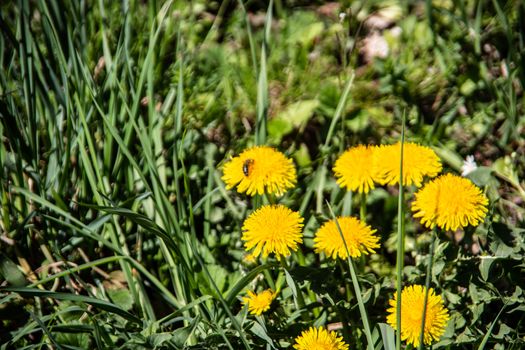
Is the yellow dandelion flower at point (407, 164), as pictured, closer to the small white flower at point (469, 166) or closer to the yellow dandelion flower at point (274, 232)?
the yellow dandelion flower at point (274, 232)

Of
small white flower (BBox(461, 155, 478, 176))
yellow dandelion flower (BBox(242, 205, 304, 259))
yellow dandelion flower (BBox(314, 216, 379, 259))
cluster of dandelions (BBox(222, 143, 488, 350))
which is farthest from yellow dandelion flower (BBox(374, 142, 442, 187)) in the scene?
small white flower (BBox(461, 155, 478, 176))

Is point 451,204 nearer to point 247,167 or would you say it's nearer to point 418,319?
point 418,319

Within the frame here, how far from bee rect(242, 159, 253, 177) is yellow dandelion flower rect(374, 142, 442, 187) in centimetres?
33

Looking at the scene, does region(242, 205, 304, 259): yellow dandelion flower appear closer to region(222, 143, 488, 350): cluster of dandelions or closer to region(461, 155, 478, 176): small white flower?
region(222, 143, 488, 350): cluster of dandelions

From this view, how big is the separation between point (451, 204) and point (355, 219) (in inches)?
9.1

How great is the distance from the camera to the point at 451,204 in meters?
1.31

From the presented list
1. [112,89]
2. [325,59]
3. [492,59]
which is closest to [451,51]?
[492,59]

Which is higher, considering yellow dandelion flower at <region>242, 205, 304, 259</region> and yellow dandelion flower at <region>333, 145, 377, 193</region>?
yellow dandelion flower at <region>333, 145, 377, 193</region>

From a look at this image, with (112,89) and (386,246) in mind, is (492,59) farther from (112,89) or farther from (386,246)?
(112,89)

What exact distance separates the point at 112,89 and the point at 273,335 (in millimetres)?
970

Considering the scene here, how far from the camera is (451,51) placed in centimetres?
230

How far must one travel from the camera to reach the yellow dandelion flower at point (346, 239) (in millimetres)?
1327

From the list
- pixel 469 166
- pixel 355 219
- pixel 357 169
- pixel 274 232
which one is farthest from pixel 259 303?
pixel 469 166

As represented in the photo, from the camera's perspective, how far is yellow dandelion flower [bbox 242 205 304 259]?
1.30 metres
